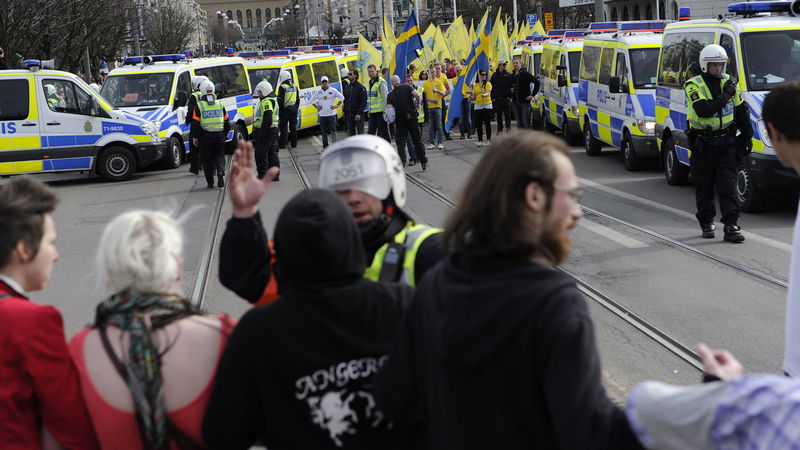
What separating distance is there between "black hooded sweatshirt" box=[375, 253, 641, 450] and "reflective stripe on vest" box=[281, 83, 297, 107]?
18562 mm

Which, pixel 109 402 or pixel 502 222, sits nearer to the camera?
pixel 502 222

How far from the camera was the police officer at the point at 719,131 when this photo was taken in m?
9.59

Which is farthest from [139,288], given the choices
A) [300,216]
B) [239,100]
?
[239,100]

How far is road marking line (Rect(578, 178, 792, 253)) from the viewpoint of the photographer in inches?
375

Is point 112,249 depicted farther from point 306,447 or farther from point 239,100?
point 239,100

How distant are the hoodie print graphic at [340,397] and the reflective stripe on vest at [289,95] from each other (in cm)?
1828

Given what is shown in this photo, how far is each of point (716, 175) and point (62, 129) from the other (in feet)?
39.4

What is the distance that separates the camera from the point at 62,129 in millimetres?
17578

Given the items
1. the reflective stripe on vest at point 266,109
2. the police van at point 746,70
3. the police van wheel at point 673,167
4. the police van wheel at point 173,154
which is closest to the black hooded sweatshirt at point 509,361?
the police van at point 746,70

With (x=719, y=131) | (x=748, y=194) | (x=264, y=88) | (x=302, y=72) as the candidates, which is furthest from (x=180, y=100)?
(x=719, y=131)

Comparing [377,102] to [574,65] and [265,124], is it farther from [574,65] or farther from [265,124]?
[574,65]

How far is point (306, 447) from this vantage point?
243cm

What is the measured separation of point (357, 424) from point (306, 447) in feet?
0.45

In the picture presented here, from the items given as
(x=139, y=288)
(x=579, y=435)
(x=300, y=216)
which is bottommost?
(x=579, y=435)
